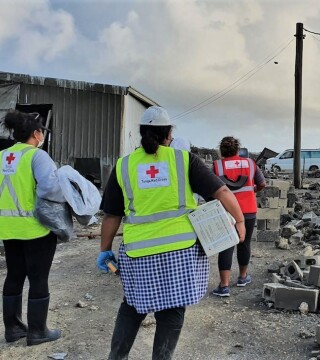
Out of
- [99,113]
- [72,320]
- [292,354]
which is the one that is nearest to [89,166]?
[99,113]

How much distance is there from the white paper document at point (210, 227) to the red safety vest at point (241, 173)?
2509 millimetres

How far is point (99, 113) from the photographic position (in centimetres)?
1368

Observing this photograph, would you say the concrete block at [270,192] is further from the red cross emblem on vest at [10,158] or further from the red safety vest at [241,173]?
the red cross emblem on vest at [10,158]

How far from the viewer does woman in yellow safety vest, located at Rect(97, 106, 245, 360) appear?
2.81 metres

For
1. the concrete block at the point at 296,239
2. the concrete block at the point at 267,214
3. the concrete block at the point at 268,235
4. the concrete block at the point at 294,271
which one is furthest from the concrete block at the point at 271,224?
the concrete block at the point at 294,271

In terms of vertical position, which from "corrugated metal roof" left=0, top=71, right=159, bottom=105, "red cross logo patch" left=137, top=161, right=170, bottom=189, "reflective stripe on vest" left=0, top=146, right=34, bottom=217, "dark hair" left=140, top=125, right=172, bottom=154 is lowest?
"reflective stripe on vest" left=0, top=146, right=34, bottom=217

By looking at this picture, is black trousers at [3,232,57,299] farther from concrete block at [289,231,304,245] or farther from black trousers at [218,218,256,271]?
concrete block at [289,231,304,245]

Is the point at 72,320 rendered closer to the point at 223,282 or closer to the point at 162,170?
the point at 223,282

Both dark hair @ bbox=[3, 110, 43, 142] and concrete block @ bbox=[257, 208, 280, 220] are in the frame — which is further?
concrete block @ bbox=[257, 208, 280, 220]

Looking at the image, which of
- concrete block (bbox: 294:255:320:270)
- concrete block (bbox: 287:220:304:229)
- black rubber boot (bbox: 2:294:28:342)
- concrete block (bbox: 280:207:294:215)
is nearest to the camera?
black rubber boot (bbox: 2:294:28:342)

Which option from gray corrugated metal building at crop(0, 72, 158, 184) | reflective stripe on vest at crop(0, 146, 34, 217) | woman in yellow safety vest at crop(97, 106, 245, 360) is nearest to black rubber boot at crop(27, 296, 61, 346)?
reflective stripe on vest at crop(0, 146, 34, 217)

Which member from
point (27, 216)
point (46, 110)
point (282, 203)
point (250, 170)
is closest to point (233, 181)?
point (250, 170)

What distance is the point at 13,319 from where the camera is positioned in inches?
159

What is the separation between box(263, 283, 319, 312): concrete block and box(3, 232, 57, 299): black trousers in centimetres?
237
